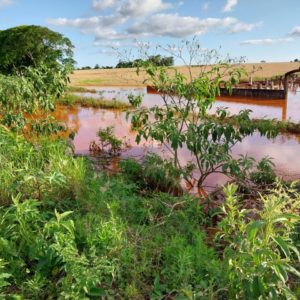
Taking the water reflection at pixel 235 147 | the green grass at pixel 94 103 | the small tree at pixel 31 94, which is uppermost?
the small tree at pixel 31 94

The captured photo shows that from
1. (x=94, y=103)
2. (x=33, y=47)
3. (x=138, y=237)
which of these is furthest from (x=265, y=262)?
(x=33, y=47)

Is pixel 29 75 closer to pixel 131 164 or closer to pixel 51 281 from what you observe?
pixel 131 164

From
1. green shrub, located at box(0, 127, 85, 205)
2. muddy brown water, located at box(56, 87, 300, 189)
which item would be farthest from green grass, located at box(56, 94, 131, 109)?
green shrub, located at box(0, 127, 85, 205)

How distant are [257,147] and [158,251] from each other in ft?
17.1

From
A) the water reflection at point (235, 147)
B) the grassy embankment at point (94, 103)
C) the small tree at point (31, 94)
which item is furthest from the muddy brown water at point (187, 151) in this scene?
the small tree at point (31, 94)

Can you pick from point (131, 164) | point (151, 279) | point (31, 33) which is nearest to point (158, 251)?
point (151, 279)

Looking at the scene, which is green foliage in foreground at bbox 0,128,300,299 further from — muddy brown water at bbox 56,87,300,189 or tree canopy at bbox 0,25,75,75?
tree canopy at bbox 0,25,75,75

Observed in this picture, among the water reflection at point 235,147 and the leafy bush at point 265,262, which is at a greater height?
the leafy bush at point 265,262

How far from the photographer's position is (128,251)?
2270 mm

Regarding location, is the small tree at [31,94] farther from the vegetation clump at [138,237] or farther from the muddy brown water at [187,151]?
the muddy brown water at [187,151]

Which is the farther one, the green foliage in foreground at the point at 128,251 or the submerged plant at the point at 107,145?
the submerged plant at the point at 107,145

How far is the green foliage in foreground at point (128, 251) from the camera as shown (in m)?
1.59

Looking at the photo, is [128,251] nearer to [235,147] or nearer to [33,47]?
[235,147]

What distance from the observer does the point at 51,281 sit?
6.83ft
